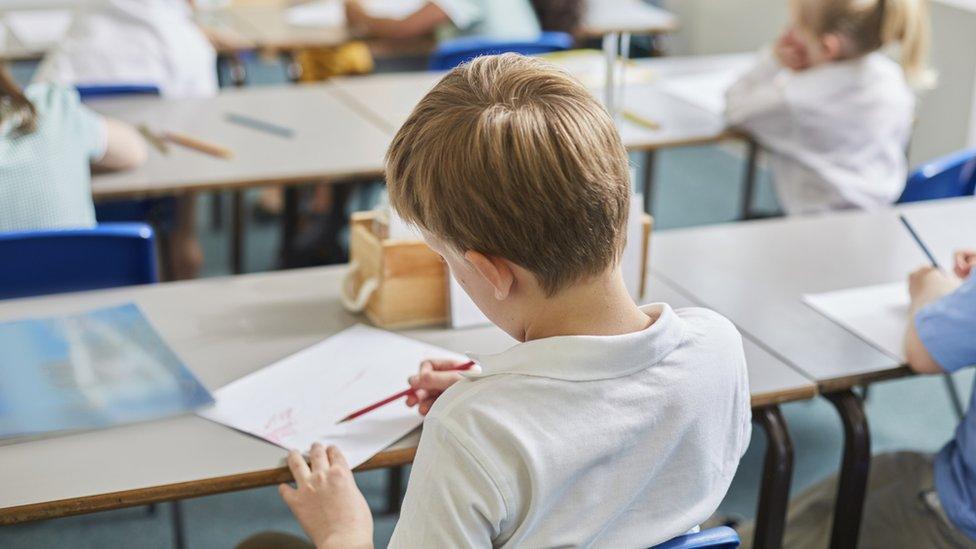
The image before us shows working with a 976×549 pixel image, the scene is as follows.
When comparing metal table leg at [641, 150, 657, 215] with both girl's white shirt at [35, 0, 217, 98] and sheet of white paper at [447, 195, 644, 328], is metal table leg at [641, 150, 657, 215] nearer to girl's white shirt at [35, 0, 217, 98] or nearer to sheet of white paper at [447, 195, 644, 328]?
girl's white shirt at [35, 0, 217, 98]

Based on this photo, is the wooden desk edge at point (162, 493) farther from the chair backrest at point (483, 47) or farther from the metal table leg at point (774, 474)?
the chair backrest at point (483, 47)

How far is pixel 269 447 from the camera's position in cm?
137

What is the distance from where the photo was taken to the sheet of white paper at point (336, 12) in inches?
157

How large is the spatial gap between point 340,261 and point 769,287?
5.95ft

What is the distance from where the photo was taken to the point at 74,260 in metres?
1.92

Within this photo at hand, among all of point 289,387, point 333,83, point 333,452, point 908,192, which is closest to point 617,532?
point 333,452

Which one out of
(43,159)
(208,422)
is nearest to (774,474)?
(208,422)

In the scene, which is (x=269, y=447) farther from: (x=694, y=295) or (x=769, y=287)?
(x=769, y=287)

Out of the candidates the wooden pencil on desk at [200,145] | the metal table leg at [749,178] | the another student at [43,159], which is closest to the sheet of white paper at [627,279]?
the another student at [43,159]

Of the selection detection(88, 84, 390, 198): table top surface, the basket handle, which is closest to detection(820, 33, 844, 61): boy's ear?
detection(88, 84, 390, 198): table top surface

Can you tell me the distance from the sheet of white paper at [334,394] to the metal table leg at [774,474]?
441mm

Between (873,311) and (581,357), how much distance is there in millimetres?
951

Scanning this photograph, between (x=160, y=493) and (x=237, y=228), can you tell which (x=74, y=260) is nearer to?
(x=160, y=493)

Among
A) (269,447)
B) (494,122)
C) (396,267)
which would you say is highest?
(494,122)
